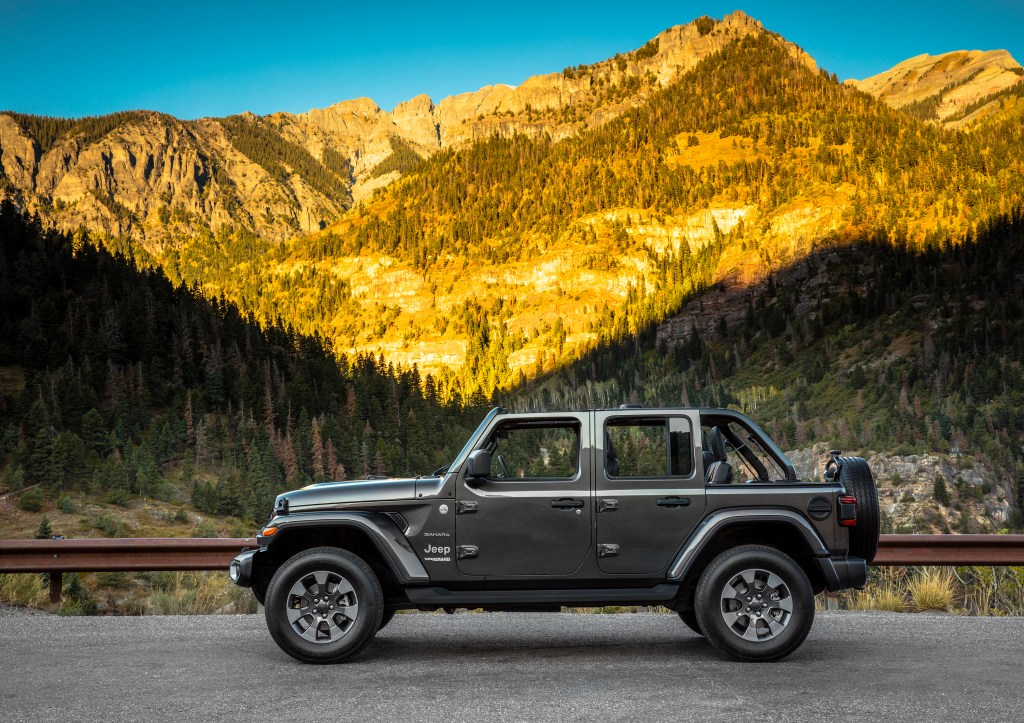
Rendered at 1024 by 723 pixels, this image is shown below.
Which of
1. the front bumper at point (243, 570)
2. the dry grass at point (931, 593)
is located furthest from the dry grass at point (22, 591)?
the dry grass at point (931, 593)

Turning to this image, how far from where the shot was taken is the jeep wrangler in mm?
6867

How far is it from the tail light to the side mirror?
2783mm

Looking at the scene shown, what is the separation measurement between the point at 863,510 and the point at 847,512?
0.69 ft

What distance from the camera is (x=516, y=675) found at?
6.64 meters

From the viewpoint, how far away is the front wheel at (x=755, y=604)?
6.80 meters

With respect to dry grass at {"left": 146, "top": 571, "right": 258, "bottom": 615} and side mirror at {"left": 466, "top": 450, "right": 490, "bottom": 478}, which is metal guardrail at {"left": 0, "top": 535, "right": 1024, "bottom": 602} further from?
side mirror at {"left": 466, "top": 450, "right": 490, "bottom": 478}

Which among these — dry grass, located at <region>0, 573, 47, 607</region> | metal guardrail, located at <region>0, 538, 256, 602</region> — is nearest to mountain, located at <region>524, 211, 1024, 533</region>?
dry grass, located at <region>0, 573, 47, 607</region>

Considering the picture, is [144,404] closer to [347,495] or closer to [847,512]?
[347,495]

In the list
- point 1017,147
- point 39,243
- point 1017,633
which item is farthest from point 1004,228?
point 1017,633

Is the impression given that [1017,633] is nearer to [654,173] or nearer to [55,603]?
[55,603]

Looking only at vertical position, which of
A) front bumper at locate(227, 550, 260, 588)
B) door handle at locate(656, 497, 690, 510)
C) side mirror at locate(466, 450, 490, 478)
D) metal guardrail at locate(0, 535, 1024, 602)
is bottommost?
metal guardrail at locate(0, 535, 1024, 602)

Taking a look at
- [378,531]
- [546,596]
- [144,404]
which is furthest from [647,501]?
[144,404]

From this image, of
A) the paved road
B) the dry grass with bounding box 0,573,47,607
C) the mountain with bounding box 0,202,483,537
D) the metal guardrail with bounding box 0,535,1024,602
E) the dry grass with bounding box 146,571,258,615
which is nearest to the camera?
the paved road

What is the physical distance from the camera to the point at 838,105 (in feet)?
626
